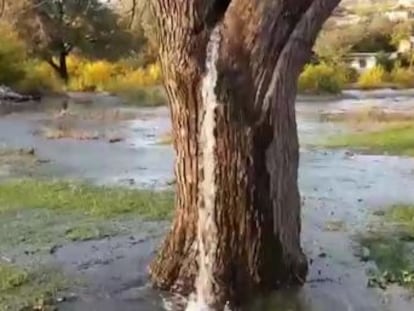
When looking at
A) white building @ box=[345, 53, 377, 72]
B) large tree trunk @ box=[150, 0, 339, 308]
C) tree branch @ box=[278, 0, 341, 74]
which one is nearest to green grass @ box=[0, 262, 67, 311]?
large tree trunk @ box=[150, 0, 339, 308]

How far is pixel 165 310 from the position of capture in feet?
23.6

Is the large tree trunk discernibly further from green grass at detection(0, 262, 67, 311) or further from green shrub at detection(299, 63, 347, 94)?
green shrub at detection(299, 63, 347, 94)

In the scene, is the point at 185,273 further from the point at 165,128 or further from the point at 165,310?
the point at 165,128

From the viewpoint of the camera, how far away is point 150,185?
44.9 feet

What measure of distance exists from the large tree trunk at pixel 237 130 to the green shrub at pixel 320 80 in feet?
96.6

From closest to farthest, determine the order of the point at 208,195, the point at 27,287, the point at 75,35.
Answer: the point at 208,195 → the point at 27,287 → the point at 75,35

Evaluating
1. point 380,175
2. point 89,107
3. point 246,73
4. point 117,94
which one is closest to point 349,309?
point 246,73

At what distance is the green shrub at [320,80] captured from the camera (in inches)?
1454

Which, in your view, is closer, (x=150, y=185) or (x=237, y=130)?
(x=237, y=130)

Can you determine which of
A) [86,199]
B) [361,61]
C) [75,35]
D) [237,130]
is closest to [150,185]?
[86,199]

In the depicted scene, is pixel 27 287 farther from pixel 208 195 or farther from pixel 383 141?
pixel 383 141

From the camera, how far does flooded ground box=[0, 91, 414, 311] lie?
7551mm

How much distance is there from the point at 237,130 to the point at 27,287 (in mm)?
2204

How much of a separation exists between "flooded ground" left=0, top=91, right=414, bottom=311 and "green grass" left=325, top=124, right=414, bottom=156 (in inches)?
23.9
